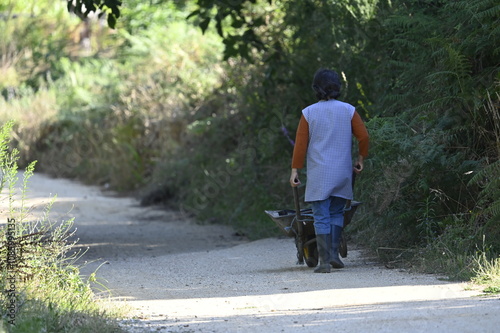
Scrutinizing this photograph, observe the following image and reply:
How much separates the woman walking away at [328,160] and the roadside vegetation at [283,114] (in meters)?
0.39

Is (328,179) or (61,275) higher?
(328,179)

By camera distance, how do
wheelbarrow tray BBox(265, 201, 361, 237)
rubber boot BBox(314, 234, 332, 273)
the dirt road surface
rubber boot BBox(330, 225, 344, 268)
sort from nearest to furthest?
the dirt road surface → rubber boot BBox(314, 234, 332, 273) → rubber boot BBox(330, 225, 344, 268) → wheelbarrow tray BBox(265, 201, 361, 237)

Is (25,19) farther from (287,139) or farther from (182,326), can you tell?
(182,326)

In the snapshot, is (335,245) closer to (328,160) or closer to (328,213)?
(328,213)

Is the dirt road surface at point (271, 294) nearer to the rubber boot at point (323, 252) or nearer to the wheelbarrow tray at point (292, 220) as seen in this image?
the rubber boot at point (323, 252)

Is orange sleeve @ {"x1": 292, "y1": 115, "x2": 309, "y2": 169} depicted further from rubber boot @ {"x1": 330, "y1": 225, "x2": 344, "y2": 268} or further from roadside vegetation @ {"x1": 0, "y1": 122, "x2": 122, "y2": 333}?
roadside vegetation @ {"x1": 0, "y1": 122, "x2": 122, "y2": 333}

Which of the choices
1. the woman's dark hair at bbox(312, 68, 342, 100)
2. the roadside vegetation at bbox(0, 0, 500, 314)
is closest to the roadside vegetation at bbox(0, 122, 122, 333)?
the woman's dark hair at bbox(312, 68, 342, 100)

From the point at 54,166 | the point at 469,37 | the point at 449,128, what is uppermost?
the point at 469,37

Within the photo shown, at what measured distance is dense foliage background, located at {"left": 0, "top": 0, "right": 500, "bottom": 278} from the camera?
748 cm

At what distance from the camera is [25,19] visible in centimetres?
2683

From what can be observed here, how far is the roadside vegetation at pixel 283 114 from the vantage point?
7445mm

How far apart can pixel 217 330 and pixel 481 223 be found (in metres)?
3.03

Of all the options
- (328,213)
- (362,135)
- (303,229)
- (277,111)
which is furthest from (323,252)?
(277,111)

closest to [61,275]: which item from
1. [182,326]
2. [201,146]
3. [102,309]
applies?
[102,309]
